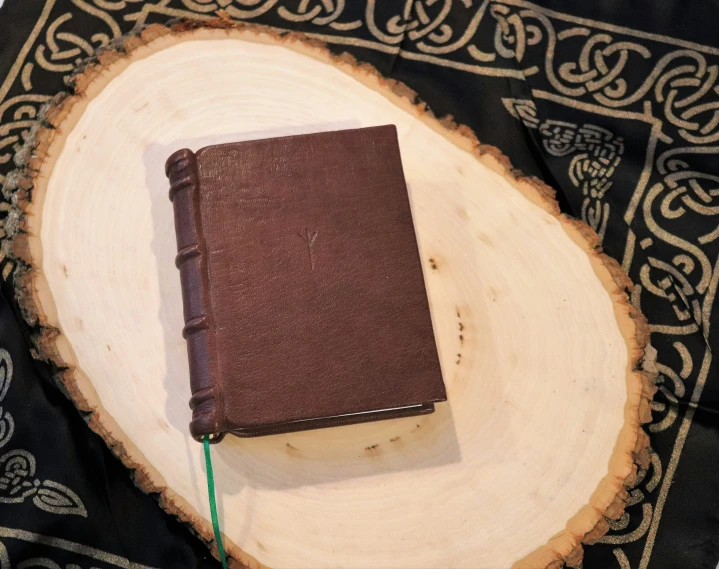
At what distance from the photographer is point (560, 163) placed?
1586 mm

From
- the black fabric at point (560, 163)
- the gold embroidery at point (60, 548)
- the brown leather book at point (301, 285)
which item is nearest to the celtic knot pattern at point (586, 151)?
the black fabric at point (560, 163)

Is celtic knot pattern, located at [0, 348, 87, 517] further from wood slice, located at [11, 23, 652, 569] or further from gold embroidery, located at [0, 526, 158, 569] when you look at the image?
wood slice, located at [11, 23, 652, 569]

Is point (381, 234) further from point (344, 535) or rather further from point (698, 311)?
point (698, 311)

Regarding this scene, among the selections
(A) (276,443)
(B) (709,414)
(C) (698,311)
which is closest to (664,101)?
(C) (698,311)

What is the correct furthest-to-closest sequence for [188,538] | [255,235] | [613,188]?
1. [613,188]
2. [188,538]
3. [255,235]

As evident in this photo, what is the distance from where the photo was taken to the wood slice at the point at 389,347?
1298 mm

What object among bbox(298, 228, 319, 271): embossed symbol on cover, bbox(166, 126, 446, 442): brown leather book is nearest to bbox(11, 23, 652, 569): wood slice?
bbox(166, 126, 446, 442): brown leather book

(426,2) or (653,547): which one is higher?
(426,2)

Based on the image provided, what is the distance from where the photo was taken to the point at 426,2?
5.47 feet

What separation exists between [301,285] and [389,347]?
19cm

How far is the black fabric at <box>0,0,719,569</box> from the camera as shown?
4.65ft

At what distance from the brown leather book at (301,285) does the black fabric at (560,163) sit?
0.40m

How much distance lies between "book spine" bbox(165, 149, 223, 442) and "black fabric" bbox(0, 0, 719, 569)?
1.25 ft

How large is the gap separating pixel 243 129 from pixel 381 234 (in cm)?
40
